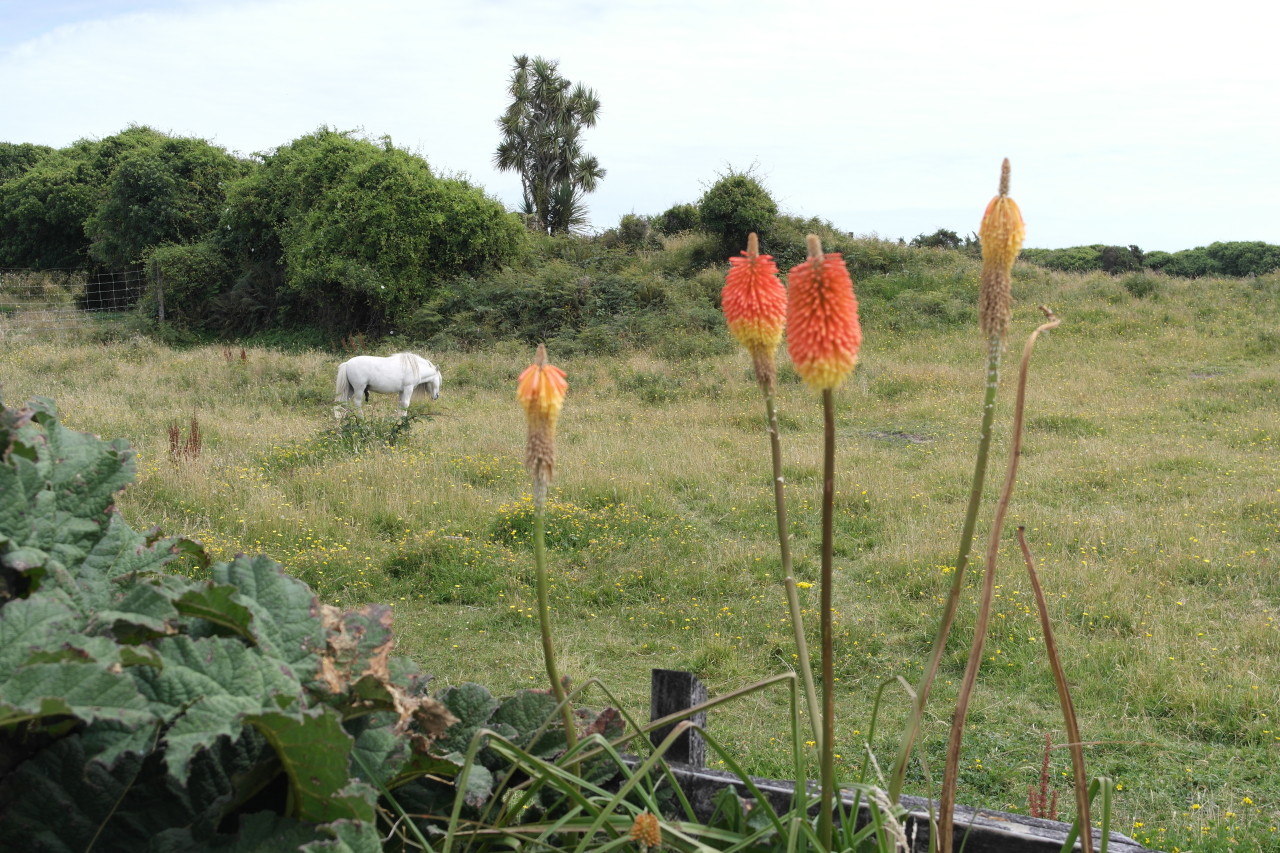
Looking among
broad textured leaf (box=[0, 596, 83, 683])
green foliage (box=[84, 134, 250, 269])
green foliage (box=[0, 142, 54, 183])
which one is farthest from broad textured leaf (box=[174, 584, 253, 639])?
green foliage (box=[0, 142, 54, 183])

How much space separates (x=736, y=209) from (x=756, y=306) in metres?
25.7

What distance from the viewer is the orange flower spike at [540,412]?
1312 millimetres

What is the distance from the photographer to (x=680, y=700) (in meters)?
2.17

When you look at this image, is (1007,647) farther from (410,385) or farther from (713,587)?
(410,385)

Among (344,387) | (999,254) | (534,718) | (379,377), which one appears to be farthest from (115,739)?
(344,387)

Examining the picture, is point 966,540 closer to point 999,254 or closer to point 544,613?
point 999,254

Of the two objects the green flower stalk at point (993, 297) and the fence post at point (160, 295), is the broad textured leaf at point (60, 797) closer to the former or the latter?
the green flower stalk at point (993, 297)

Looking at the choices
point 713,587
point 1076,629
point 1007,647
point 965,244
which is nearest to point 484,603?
point 713,587

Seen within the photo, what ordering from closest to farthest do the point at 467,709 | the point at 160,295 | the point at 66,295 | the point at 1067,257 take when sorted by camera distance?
the point at 467,709
the point at 160,295
the point at 66,295
the point at 1067,257

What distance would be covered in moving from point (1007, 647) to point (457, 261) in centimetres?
2142

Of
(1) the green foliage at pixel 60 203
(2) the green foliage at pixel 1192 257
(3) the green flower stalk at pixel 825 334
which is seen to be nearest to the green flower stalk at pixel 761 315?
(3) the green flower stalk at pixel 825 334

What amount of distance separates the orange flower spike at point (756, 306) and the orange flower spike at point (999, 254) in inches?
11.6

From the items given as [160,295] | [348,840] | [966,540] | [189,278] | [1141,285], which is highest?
[1141,285]

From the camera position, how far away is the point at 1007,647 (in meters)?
6.10
